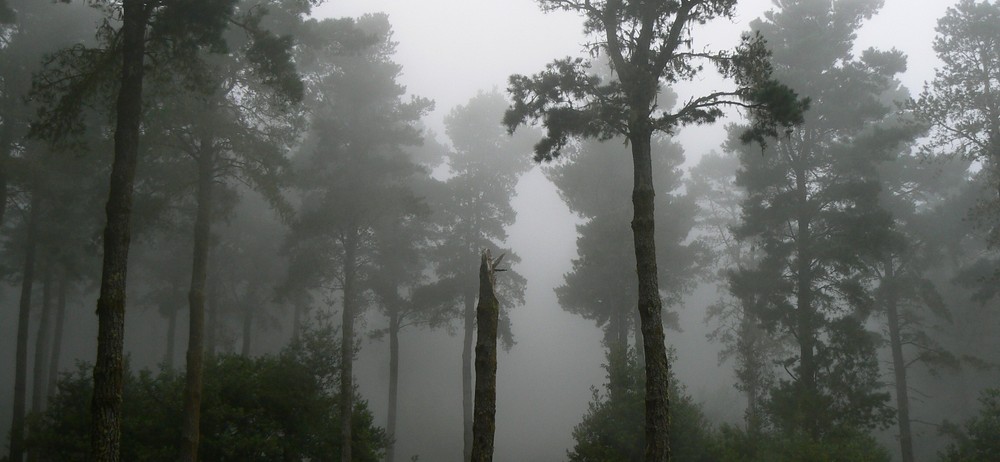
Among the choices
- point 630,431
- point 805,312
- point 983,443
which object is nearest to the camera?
point 983,443

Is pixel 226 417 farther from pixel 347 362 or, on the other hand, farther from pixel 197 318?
pixel 347 362

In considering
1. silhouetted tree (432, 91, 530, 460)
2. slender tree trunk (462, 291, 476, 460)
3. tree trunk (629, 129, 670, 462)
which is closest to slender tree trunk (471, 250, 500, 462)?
tree trunk (629, 129, 670, 462)

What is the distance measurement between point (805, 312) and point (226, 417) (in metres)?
16.7

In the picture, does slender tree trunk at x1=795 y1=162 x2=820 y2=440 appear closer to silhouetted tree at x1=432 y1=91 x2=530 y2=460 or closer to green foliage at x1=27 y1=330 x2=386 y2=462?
green foliage at x1=27 y1=330 x2=386 y2=462

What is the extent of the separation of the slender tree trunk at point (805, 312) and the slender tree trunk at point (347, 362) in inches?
478

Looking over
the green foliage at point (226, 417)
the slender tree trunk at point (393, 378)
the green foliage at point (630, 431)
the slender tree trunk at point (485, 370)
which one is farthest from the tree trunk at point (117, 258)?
the slender tree trunk at point (393, 378)

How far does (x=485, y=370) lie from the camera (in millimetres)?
10680

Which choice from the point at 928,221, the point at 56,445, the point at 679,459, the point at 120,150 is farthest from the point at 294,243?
the point at 928,221

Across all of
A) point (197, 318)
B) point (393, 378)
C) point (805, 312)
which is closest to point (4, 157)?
point (197, 318)

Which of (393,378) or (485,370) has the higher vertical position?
(393,378)

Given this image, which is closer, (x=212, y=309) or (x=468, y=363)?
(x=468, y=363)

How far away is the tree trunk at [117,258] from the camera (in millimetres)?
9867

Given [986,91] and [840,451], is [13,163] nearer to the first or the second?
[840,451]

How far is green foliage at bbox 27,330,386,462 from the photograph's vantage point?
1479cm
